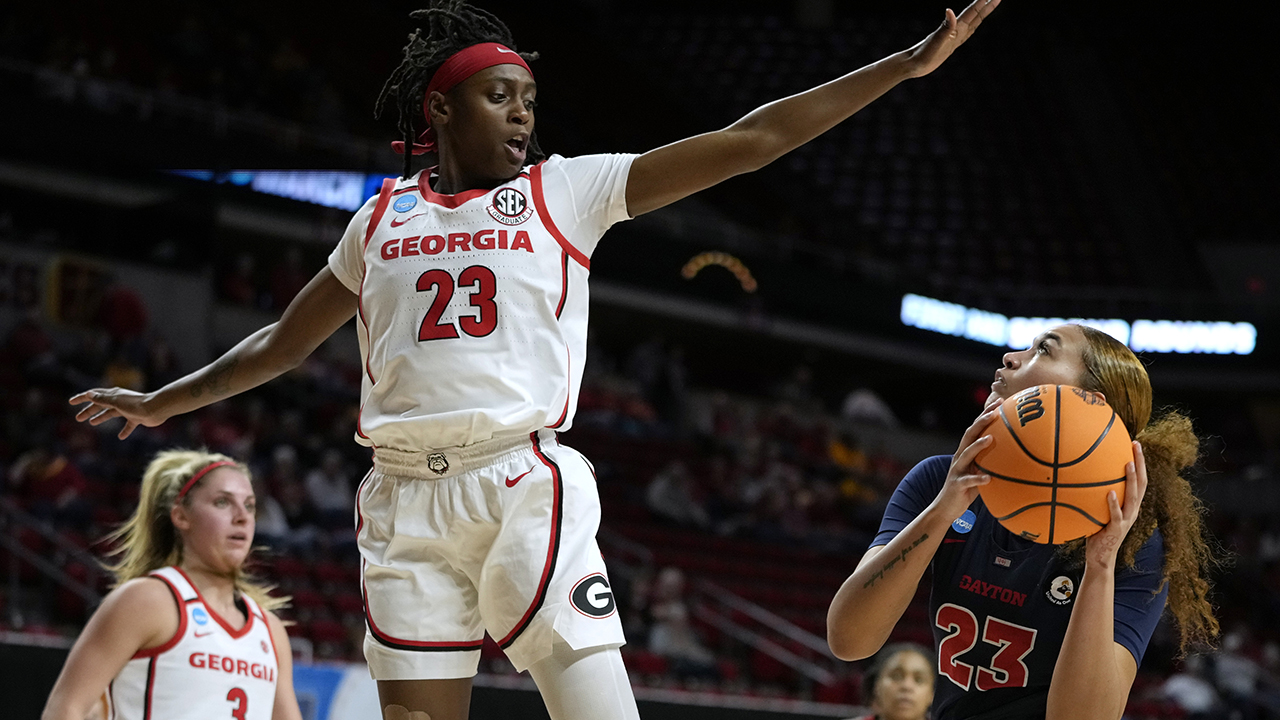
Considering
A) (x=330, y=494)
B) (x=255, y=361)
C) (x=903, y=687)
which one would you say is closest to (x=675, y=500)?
(x=330, y=494)

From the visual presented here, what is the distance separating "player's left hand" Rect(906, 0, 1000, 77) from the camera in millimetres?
2521

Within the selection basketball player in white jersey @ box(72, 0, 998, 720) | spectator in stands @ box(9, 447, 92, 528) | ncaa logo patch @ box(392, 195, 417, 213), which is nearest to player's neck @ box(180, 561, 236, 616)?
basketball player in white jersey @ box(72, 0, 998, 720)

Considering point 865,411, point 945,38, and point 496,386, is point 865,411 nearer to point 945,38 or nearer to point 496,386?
point 945,38

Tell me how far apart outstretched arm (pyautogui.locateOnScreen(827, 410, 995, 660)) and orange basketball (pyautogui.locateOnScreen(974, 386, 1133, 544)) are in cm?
3

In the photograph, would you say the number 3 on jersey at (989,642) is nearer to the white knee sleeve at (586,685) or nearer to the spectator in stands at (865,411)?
the white knee sleeve at (586,685)

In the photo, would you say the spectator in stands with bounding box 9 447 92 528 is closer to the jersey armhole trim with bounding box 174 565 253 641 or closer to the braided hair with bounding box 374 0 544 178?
the jersey armhole trim with bounding box 174 565 253 641

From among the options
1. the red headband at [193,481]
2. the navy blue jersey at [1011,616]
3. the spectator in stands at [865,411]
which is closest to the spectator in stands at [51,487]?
the red headband at [193,481]

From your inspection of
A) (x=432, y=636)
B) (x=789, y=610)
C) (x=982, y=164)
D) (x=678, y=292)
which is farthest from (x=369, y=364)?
(x=982, y=164)

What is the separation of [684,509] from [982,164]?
1149cm

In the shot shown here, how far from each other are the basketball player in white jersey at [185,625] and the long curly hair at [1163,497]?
2.29 meters

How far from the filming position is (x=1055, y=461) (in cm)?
220

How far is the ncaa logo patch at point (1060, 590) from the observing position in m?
2.42

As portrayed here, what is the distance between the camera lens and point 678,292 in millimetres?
18984

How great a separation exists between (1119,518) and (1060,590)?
0.27m
